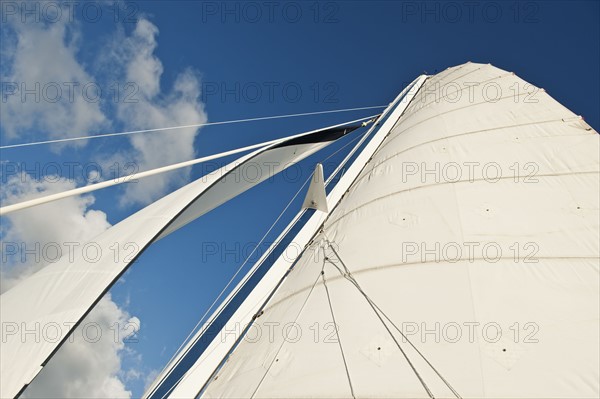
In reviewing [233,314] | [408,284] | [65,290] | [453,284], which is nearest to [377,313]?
[408,284]

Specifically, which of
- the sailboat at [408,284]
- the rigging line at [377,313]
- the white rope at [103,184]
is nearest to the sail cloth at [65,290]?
the sailboat at [408,284]

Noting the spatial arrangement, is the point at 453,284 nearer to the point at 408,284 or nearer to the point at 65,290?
the point at 408,284

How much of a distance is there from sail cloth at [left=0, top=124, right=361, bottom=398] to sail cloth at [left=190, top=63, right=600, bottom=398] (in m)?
1.31

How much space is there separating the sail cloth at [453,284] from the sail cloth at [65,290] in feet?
4.30

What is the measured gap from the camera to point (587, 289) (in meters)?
3.20

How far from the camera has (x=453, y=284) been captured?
11.3 feet

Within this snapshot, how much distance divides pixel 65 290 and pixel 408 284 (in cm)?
270

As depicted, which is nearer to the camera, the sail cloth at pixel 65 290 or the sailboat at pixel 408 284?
the sail cloth at pixel 65 290

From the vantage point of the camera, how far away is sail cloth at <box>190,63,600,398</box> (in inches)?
107

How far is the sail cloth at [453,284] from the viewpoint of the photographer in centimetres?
272

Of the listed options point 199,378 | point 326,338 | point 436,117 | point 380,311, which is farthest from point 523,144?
point 199,378

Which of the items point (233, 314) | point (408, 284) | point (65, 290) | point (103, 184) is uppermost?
point (408, 284)

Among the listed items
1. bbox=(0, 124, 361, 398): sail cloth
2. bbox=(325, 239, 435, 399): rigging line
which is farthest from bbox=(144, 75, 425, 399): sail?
bbox=(0, 124, 361, 398): sail cloth

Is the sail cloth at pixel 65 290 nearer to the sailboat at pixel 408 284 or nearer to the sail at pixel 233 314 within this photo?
the sailboat at pixel 408 284
